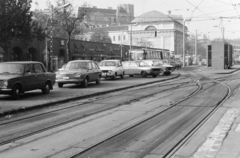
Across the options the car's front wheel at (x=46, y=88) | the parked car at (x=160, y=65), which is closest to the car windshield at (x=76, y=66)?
the car's front wheel at (x=46, y=88)

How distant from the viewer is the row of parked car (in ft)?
46.4

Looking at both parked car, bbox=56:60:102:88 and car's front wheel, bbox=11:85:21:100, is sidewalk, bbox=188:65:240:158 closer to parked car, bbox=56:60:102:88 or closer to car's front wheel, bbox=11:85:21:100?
car's front wheel, bbox=11:85:21:100

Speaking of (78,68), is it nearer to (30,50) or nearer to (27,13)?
(27,13)

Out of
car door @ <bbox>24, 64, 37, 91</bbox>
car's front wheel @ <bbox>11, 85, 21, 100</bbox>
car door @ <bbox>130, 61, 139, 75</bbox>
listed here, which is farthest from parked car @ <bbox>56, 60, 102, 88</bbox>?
car door @ <bbox>130, 61, 139, 75</bbox>

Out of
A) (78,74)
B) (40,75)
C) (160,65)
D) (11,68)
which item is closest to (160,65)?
(160,65)

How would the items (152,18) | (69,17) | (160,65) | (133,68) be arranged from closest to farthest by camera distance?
(133,68) → (160,65) → (69,17) → (152,18)

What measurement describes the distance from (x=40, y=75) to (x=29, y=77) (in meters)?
1.01

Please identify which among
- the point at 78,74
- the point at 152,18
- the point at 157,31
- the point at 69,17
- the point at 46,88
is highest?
the point at 152,18

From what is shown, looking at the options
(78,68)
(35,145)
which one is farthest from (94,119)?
(78,68)

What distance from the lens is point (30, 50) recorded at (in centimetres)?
4456

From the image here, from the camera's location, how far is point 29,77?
15.0 metres

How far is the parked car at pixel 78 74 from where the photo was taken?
20.1 metres

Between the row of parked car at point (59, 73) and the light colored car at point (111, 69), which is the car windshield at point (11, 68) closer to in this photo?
the row of parked car at point (59, 73)

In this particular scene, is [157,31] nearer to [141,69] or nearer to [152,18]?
[152,18]
